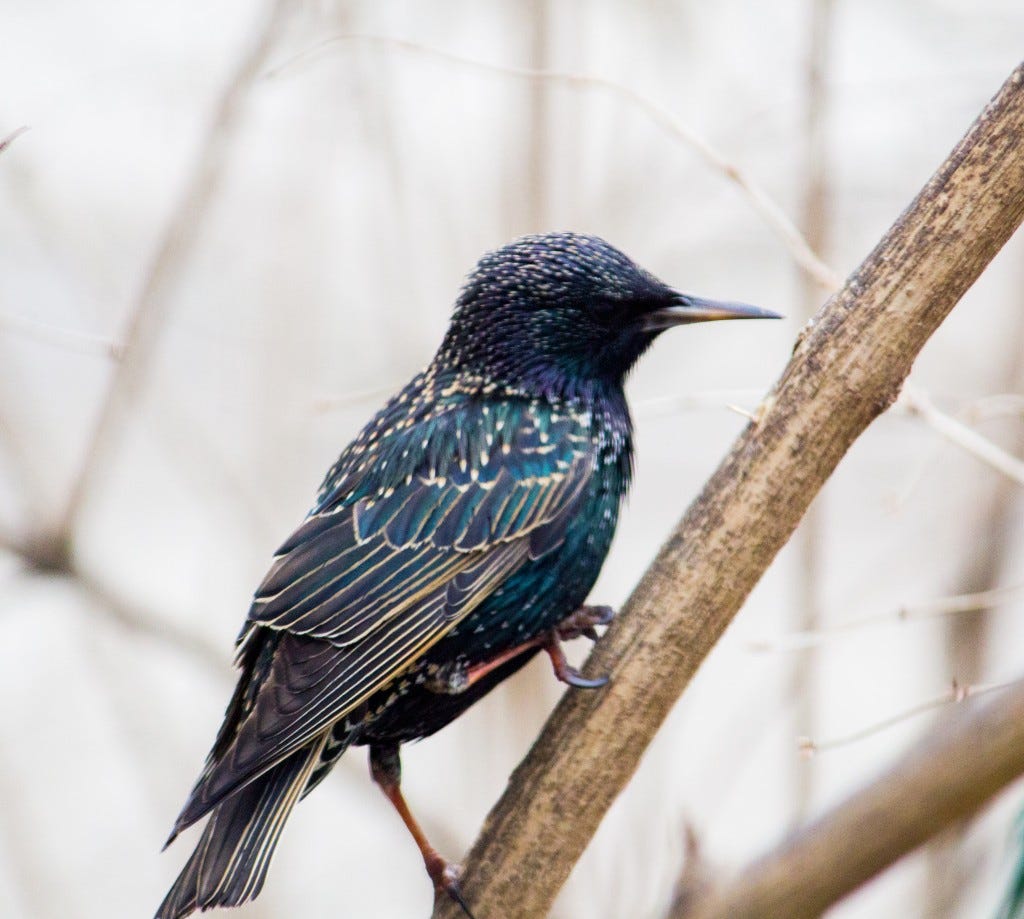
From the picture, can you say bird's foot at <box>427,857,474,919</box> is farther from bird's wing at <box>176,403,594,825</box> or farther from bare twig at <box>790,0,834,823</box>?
bare twig at <box>790,0,834,823</box>

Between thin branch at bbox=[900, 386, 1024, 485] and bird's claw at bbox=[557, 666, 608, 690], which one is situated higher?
thin branch at bbox=[900, 386, 1024, 485]

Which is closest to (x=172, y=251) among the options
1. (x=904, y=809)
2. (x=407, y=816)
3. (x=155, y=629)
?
(x=155, y=629)

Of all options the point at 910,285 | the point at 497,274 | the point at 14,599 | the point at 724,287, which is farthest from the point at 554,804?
the point at 724,287

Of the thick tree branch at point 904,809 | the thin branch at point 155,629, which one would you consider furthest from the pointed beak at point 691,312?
the thin branch at point 155,629

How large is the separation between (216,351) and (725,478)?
3000mm

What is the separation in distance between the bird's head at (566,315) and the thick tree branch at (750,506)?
81 cm

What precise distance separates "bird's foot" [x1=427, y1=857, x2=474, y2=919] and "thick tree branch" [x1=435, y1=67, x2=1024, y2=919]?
0.03 meters

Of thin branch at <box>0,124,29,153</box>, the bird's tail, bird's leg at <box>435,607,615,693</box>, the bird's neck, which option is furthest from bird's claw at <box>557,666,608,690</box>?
thin branch at <box>0,124,29,153</box>

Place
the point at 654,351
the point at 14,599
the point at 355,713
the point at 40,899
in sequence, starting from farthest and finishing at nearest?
the point at 654,351 < the point at 40,899 < the point at 14,599 < the point at 355,713

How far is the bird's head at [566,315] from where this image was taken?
11.1 ft

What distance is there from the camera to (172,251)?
320 centimetres

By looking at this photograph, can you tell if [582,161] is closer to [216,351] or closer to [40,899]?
[216,351]

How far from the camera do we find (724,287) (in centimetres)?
562

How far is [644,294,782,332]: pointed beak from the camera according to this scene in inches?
122
